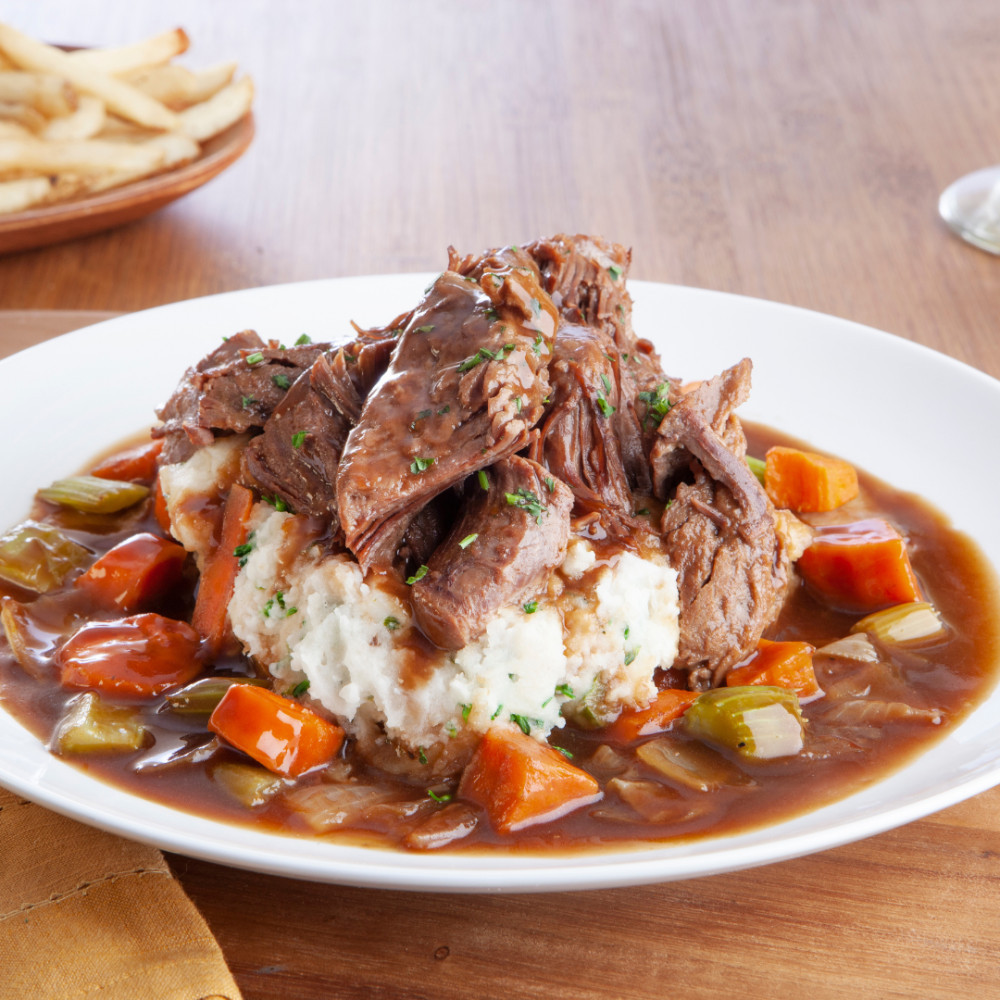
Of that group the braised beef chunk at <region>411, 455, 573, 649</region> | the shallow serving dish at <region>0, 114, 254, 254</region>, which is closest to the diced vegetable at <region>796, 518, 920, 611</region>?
the braised beef chunk at <region>411, 455, 573, 649</region>

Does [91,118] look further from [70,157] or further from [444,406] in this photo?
[444,406]

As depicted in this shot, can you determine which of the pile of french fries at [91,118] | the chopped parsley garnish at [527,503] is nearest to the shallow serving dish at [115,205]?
the pile of french fries at [91,118]

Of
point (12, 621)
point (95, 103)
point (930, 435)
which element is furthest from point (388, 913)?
point (95, 103)

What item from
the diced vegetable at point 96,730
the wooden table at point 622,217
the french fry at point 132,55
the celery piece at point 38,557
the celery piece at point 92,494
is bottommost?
the wooden table at point 622,217

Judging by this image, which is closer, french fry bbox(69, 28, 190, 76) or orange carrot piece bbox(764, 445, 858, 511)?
orange carrot piece bbox(764, 445, 858, 511)

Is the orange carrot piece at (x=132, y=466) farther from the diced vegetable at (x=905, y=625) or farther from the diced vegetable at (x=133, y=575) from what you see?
the diced vegetable at (x=905, y=625)

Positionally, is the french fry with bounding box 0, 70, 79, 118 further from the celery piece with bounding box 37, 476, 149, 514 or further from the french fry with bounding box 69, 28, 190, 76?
the celery piece with bounding box 37, 476, 149, 514

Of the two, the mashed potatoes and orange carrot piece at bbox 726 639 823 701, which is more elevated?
the mashed potatoes
